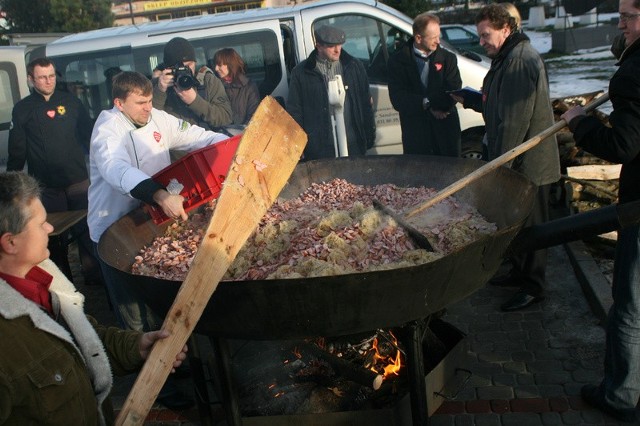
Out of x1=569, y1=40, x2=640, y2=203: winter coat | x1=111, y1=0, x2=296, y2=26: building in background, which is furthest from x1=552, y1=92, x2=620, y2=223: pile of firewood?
x1=111, y1=0, x2=296, y2=26: building in background

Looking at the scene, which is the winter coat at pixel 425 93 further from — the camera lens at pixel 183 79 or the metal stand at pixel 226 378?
the metal stand at pixel 226 378

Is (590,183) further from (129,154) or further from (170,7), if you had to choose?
(170,7)

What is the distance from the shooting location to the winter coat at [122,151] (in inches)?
145

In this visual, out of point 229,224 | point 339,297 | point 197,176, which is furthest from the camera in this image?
point 197,176

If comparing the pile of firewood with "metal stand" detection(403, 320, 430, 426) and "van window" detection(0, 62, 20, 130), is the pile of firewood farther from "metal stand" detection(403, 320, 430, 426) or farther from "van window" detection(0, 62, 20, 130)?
"van window" detection(0, 62, 20, 130)

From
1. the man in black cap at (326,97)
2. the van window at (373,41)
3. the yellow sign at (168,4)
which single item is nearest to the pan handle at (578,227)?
the man in black cap at (326,97)

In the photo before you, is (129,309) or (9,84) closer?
(129,309)

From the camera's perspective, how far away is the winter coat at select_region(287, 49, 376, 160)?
658 cm

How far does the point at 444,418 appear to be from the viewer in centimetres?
384

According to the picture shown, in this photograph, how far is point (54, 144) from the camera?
21.1 feet

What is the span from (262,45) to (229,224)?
5248mm

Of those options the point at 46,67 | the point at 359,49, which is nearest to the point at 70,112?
the point at 46,67

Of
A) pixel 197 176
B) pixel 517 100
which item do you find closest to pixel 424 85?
pixel 517 100

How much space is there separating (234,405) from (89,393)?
1.14 meters
